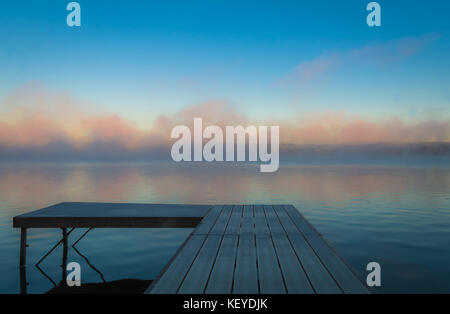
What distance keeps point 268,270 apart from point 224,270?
0.59 meters

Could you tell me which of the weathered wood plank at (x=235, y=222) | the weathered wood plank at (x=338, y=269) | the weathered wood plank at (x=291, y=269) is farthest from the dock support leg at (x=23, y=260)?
the weathered wood plank at (x=338, y=269)

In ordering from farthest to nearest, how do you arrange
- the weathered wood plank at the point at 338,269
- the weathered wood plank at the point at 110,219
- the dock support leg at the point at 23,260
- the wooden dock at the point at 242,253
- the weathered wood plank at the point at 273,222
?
the dock support leg at the point at 23,260 → the weathered wood plank at the point at 110,219 → the weathered wood plank at the point at 273,222 → the wooden dock at the point at 242,253 → the weathered wood plank at the point at 338,269

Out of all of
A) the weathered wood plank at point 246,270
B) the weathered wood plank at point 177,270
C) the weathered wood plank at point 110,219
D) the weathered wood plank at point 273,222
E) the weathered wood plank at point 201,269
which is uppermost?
the weathered wood plank at point 177,270

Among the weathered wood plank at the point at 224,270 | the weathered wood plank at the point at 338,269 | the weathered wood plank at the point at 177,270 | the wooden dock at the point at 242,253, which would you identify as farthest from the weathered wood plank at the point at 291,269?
the weathered wood plank at the point at 177,270

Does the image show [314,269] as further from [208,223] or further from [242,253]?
[208,223]

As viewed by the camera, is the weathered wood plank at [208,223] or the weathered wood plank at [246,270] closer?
the weathered wood plank at [246,270]

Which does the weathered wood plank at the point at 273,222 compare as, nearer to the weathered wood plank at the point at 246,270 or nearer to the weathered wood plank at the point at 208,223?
the weathered wood plank at the point at 246,270

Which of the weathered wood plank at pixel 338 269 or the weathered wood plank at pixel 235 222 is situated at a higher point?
the weathered wood plank at pixel 338 269

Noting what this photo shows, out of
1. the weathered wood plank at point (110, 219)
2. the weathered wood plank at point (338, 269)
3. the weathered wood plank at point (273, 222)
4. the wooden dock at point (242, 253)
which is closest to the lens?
the weathered wood plank at point (338, 269)

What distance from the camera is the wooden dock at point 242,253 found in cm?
388

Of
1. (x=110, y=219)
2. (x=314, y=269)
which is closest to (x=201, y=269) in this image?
(x=314, y=269)

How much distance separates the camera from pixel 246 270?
4430 millimetres
